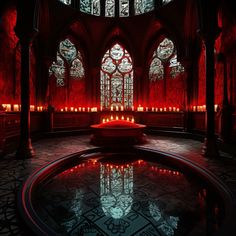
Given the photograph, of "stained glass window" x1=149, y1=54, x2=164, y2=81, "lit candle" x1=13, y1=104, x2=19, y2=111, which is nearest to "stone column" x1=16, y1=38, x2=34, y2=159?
"lit candle" x1=13, y1=104, x2=19, y2=111

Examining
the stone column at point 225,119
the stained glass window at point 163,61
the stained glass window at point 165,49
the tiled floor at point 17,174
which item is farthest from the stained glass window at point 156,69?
the tiled floor at point 17,174

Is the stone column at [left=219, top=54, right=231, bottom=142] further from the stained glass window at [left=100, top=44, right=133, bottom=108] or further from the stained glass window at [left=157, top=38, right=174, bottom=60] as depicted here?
the stained glass window at [left=100, top=44, right=133, bottom=108]

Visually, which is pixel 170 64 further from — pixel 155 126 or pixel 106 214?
pixel 106 214

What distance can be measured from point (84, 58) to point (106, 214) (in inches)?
427

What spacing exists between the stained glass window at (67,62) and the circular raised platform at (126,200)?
23.6 ft

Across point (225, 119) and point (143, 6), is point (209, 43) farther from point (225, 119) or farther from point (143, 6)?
point (143, 6)

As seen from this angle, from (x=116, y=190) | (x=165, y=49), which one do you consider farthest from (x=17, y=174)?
(x=165, y=49)

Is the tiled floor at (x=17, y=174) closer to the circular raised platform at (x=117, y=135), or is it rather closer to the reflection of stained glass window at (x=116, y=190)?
the reflection of stained glass window at (x=116, y=190)

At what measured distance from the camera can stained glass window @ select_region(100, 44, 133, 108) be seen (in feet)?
39.6

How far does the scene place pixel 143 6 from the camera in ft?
37.8

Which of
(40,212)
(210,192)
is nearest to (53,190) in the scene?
(40,212)

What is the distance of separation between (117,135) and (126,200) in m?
4.23

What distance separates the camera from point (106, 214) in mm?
2783

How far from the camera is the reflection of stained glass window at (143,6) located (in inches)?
442
